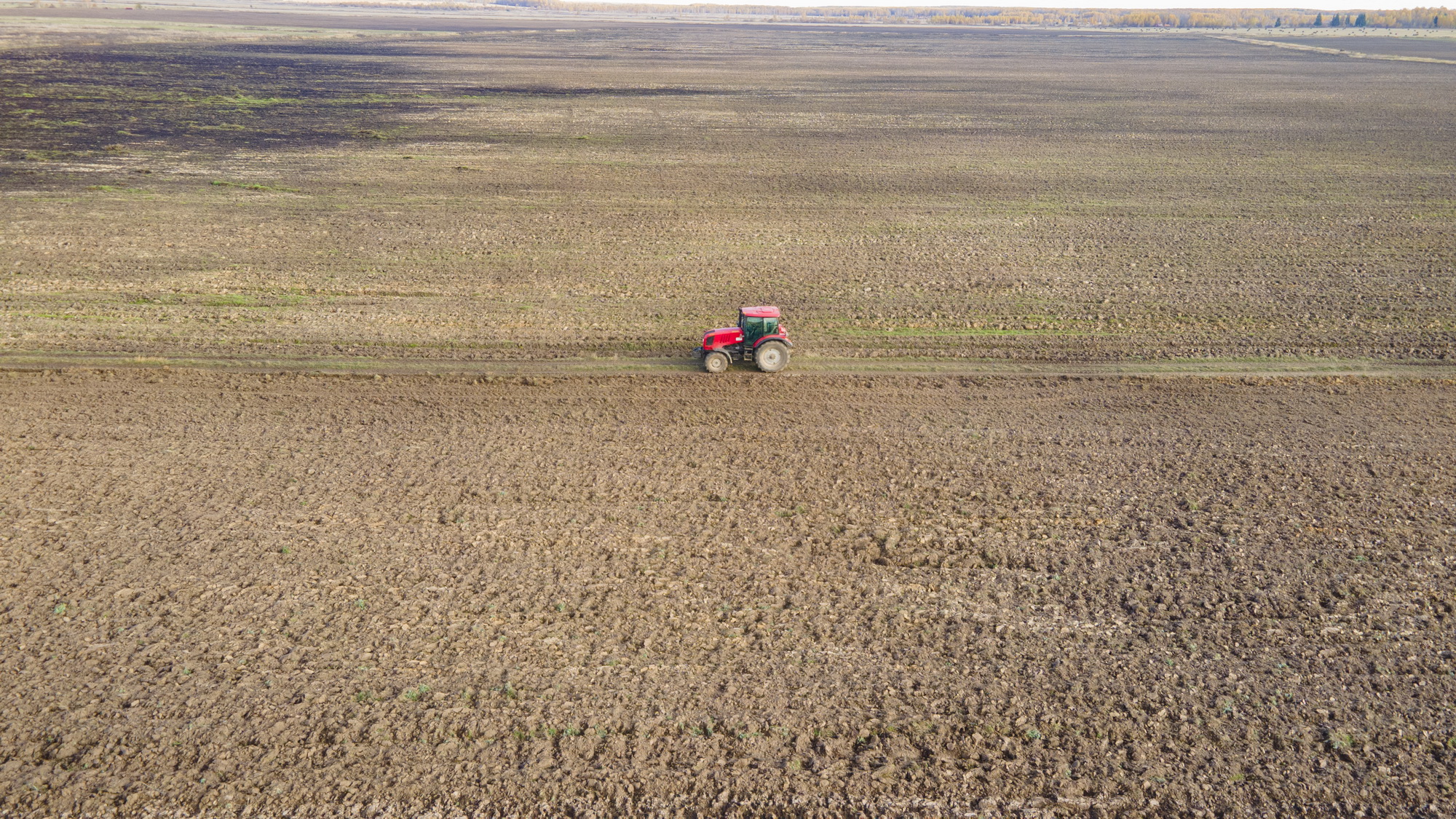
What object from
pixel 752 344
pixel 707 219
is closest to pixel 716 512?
pixel 752 344

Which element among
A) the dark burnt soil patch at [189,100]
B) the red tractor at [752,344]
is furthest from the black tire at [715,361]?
the dark burnt soil patch at [189,100]

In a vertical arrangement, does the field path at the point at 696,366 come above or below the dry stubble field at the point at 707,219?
below

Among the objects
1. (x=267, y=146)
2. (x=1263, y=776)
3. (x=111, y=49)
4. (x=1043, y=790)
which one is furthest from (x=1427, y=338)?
(x=111, y=49)

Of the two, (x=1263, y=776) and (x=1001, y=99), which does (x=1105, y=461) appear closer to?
(x=1263, y=776)

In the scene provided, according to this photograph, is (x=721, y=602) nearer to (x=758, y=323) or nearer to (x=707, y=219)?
(x=758, y=323)

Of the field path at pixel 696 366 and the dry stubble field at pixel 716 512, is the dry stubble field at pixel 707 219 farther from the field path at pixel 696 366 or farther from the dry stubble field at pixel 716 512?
the field path at pixel 696 366

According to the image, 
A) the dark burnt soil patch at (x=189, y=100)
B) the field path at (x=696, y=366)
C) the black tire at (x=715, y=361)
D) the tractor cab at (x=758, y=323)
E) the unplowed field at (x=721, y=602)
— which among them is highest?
the dark burnt soil patch at (x=189, y=100)
